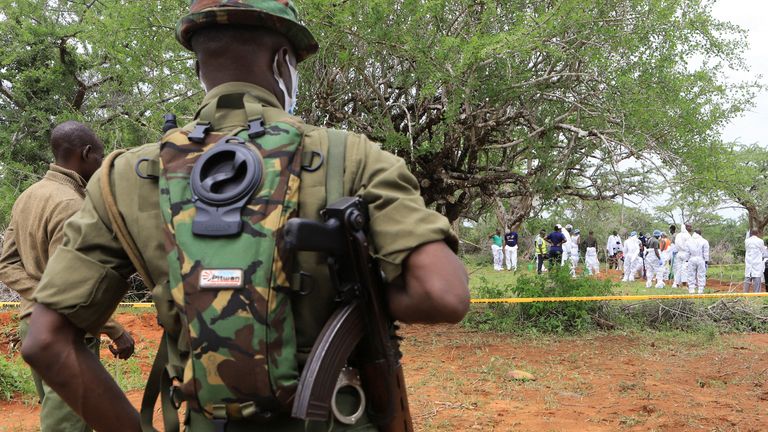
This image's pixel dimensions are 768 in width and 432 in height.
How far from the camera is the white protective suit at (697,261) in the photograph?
1391cm

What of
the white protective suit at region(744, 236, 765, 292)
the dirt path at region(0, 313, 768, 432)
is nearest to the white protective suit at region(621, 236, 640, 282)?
the white protective suit at region(744, 236, 765, 292)

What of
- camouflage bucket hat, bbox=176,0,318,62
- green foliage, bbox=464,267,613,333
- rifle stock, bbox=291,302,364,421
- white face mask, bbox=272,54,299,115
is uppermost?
camouflage bucket hat, bbox=176,0,318,62

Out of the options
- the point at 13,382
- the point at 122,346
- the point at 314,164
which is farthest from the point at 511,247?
the point at 314,164

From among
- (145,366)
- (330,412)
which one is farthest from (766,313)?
(330,412)

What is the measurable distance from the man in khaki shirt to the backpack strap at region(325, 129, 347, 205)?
1.86 meters

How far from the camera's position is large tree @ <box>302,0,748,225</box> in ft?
20.2

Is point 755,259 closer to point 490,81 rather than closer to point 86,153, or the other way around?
point 490,81

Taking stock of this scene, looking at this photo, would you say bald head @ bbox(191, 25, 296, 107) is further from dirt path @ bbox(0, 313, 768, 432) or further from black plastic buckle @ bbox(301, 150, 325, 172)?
dirt path @ bbox(0, 313, 768, 432)

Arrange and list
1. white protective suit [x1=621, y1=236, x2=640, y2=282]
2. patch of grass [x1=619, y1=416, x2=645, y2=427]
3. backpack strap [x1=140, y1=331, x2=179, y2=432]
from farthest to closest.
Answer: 1. white protective suit [x1=621, y1=236, x2=640, y2=282]
2. patch of grass [x1=619, y1=416, x2=645, y2=427]
3. backpack strap [x1=140, y1=331, x2=179, y2=432]

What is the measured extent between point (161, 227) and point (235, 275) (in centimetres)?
26

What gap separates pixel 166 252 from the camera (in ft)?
4.49

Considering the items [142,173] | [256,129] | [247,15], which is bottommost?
[142,173]

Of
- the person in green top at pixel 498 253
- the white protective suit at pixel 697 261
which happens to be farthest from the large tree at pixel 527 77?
the person in green top at pixel 498 253

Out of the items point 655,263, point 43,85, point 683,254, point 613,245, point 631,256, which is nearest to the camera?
point 43,85
